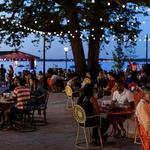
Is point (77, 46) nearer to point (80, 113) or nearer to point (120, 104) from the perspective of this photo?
point (120, 104)

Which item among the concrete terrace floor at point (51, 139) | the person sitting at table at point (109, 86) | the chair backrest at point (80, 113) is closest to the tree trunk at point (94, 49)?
the person sitting at table at point (109, 86)

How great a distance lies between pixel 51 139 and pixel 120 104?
1.71 metres

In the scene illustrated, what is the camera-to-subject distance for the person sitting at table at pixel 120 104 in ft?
34.8

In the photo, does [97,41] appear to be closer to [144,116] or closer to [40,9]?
[40,9]

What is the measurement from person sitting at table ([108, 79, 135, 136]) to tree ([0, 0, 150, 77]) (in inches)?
724

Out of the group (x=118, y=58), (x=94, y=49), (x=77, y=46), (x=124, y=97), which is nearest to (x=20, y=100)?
(x=124, y=97)

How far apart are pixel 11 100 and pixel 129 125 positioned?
10.9 ft

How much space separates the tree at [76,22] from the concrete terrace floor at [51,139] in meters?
16.8

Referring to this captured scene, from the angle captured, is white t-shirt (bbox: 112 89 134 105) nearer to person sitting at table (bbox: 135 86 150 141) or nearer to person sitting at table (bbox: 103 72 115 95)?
person sitting at table (bbox: 135 86 150 141)

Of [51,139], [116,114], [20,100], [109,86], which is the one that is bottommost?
[51,139]

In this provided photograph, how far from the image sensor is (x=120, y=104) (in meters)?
10.8

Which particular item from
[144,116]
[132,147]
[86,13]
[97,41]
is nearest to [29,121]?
[132,147]

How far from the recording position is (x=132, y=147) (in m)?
9.93

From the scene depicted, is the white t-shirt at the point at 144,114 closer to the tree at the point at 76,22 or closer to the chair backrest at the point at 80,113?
the chair backrest at the point at 80,113
